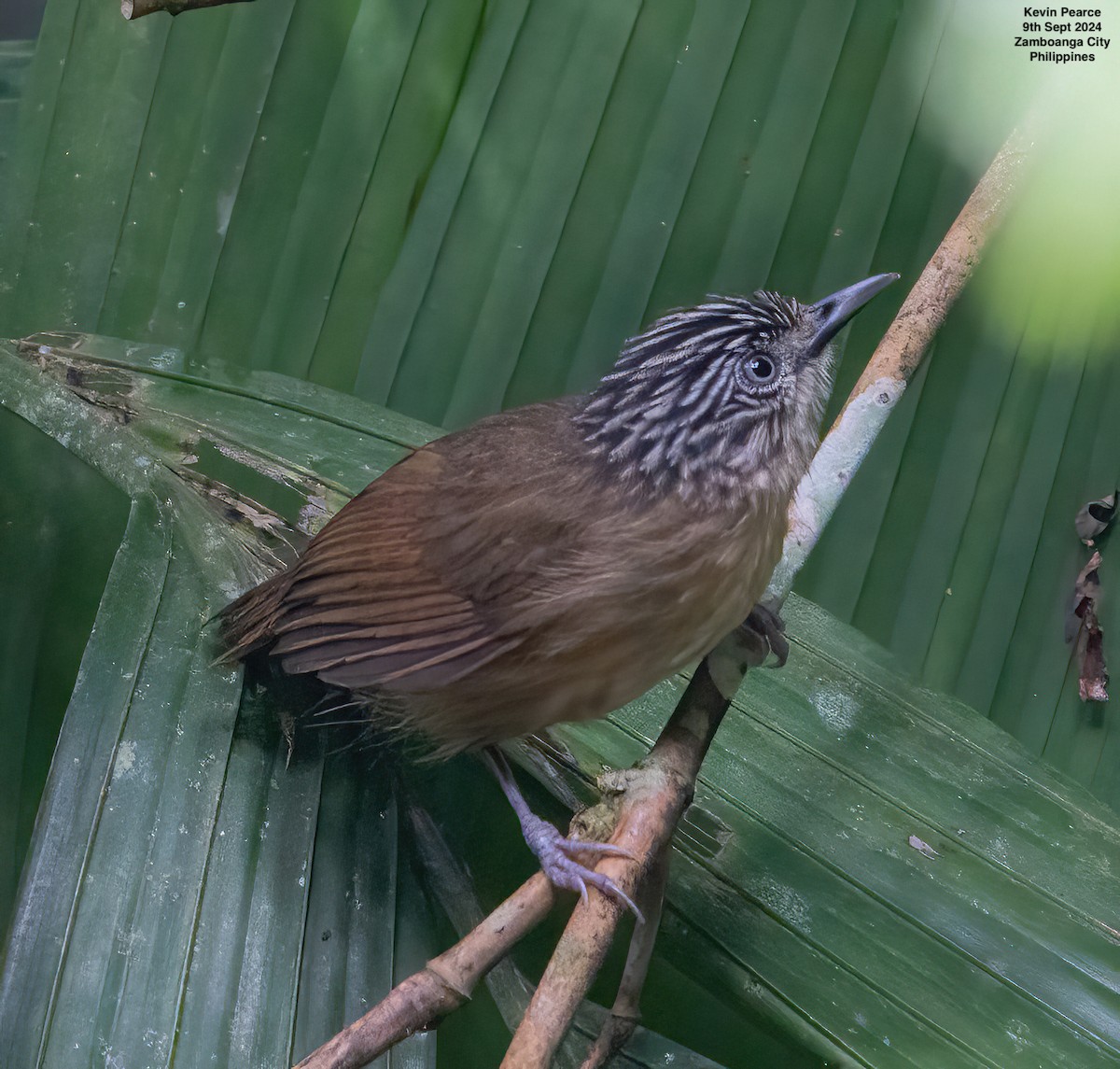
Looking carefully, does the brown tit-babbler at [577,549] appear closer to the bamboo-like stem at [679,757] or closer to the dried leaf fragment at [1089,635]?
the bamboo-like stem at [679,757]

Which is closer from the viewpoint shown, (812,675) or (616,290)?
(812,675)

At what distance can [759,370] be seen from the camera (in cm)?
124

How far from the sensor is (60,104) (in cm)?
185

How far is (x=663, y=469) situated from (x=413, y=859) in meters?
0.64

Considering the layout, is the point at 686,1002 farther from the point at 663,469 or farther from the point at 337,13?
the point at 337,13

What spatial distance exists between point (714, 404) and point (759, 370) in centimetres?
8

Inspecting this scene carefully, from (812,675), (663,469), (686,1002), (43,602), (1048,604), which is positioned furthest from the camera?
(1048,604)

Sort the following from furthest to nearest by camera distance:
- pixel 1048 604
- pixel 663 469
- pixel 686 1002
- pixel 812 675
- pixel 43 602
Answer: pixel 1048 604 < pixel 43 602 < pixel 812 675 < pixel 686 1002 < pixel 663 469

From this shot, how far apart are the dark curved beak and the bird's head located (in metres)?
0.01

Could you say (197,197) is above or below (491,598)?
above

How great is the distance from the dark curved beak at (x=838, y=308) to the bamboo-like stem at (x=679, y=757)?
0.19 metres

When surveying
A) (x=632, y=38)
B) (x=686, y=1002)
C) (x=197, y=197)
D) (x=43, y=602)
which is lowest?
(x=686, y=1002)

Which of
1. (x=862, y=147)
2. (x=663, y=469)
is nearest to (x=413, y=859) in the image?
(x=663, y=469)

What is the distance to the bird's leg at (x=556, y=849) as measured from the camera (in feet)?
3.52
